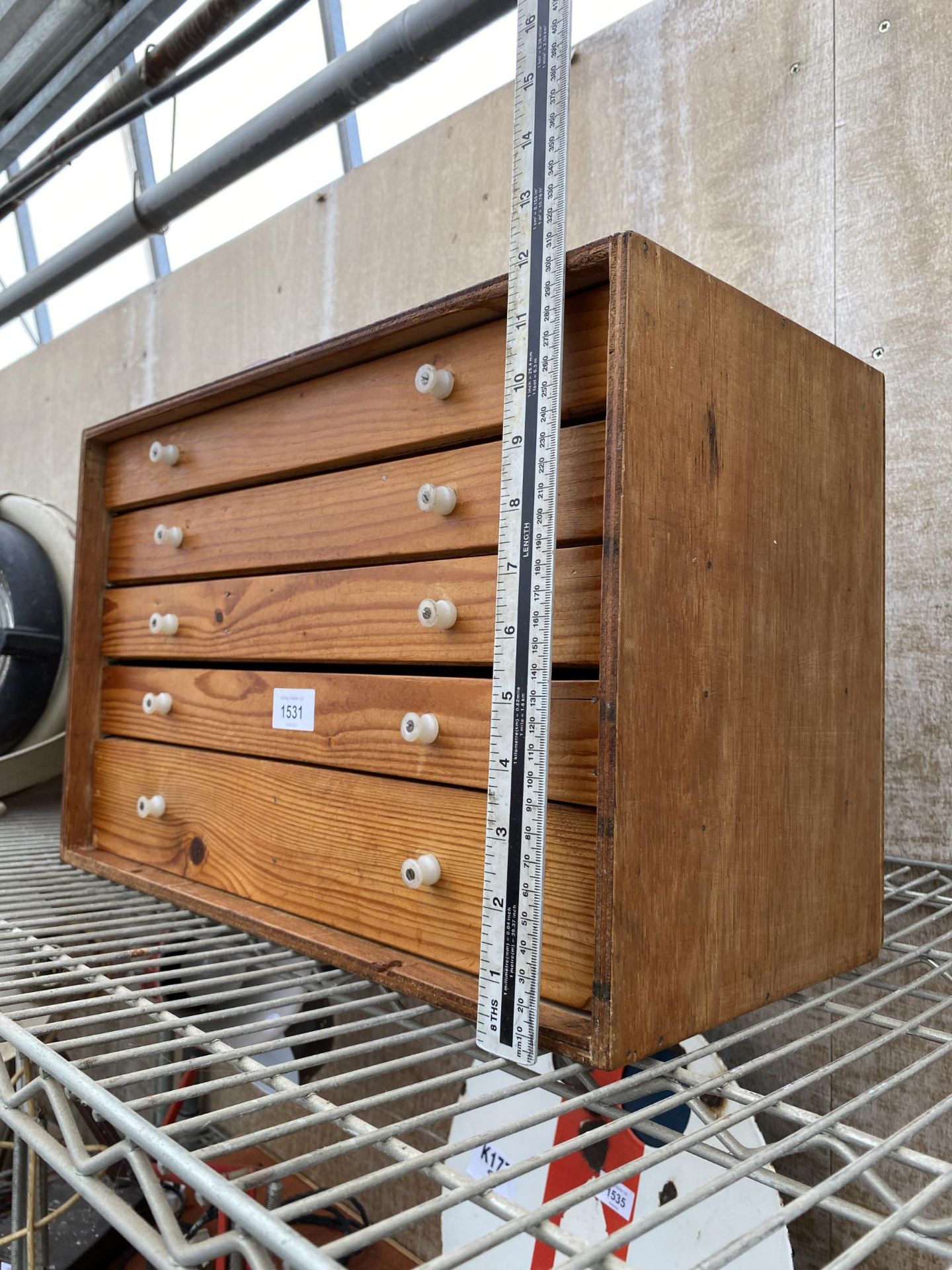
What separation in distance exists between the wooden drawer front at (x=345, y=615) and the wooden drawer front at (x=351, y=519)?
2 cm

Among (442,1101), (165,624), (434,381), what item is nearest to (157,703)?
(165,624)

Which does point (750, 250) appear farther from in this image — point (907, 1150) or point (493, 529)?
point (907, 1150)

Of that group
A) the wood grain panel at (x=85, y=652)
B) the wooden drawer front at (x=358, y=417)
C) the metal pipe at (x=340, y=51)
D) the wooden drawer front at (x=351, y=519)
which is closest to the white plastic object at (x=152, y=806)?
the wood grain panel at (x=85, y=652)

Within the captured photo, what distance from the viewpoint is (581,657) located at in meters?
0.71

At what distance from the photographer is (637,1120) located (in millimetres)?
572

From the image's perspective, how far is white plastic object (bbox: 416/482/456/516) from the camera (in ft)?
2.66

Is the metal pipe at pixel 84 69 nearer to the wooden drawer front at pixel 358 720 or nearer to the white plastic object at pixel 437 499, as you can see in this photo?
the wooden drawer front at pixel 358 720

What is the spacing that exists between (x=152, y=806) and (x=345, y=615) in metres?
0.39

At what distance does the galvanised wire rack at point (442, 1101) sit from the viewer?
473 mm

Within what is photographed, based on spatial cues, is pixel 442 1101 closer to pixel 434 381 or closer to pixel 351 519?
pixel 351 519

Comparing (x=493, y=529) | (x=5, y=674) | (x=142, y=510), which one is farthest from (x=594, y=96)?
(x=5, y=674)

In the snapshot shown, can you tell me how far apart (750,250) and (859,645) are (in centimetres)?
67

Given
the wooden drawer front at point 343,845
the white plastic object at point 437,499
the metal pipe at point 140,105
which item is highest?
the metal pipe at point 140,105

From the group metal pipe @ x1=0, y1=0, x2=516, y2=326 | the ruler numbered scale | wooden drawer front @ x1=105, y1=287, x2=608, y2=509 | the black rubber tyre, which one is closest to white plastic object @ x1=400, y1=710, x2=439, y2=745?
the ruler numbered scale
